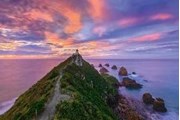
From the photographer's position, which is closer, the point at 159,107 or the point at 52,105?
the point at 52,105

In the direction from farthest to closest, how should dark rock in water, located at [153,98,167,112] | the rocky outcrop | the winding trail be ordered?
dark rock in water, located at [153,98,167,112]
the rocky outcrop
the winding trail

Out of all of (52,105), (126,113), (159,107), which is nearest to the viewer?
(52,105)

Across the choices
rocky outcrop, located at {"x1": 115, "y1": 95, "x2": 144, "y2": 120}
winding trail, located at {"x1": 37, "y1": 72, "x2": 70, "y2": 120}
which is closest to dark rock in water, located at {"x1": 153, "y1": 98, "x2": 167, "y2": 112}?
rocky outcrop, located at {"x1": 115, "y1": 95, "x2": 144, "y2": 120}

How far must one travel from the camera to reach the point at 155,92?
41500 millimetres

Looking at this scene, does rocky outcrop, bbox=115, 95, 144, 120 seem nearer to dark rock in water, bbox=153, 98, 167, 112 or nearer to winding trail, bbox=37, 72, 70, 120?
dark rock in water, bbox=153, 98, 167, 112

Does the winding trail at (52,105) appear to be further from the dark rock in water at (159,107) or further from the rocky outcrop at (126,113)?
the dark rock in water at (159,107)

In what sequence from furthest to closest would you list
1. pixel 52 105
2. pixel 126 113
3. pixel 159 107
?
pixel 159 107
pixel 126 113
pixel 52 105

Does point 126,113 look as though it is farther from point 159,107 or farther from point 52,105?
point 52,105

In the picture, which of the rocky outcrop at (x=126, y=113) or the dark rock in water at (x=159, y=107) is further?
the dark rock in water at (x=159, y=107)

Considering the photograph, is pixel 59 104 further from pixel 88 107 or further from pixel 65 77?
pixel 65 77

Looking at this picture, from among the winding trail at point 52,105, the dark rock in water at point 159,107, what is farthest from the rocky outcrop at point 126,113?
the winding trail at point 52,105

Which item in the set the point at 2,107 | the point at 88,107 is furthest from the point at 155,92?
the point at 88,107

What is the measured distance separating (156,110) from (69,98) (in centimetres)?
1771

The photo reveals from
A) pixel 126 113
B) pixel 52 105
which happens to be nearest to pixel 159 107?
pixel 126 113
